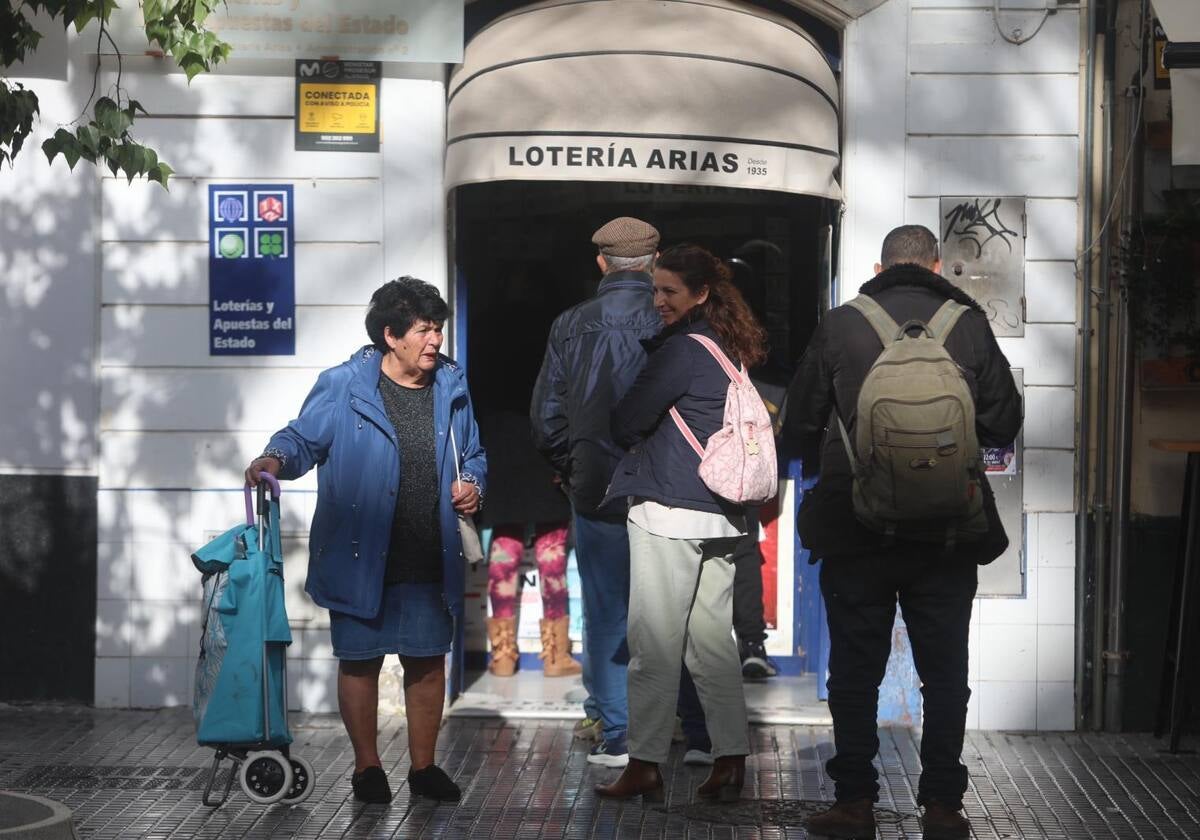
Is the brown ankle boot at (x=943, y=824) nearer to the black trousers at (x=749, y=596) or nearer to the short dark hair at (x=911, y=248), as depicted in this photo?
the short dark hair at (x=911, y=248)

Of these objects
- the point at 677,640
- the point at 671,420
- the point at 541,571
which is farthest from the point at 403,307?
the point at 541,571

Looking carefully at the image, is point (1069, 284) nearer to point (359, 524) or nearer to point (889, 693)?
point (889, 693)

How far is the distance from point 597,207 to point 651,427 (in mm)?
3181

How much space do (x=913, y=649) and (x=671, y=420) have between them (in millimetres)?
1134

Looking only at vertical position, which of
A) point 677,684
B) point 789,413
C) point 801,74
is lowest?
point 677,684

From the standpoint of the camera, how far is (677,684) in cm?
625

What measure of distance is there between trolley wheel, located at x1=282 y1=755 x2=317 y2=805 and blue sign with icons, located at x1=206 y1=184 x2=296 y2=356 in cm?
220

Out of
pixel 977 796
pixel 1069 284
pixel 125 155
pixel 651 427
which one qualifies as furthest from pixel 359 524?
pixel 1069 284

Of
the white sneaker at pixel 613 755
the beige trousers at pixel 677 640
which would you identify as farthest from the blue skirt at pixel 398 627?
the white sneaker at pixel 613 755

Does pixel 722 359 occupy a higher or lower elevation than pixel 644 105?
lower

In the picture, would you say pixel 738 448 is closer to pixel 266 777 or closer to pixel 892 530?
pixel 892 530

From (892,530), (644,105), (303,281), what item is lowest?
(892,530)

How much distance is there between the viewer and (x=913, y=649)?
5.85m

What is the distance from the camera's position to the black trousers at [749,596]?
8.30 m
